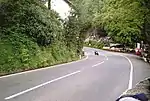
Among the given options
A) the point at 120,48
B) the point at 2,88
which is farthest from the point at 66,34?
the point at 120,48

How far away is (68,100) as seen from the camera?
9.73 metres

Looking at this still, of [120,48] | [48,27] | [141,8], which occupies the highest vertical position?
[141,8]

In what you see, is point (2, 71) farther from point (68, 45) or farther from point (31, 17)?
point (68, 45)

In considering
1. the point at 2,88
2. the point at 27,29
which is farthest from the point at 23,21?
the point at 2,88

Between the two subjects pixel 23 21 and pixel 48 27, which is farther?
pixel 48 27

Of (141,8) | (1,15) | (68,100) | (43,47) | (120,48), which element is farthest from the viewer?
(120,48)

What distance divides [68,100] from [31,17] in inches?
534

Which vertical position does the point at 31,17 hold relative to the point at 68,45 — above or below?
above

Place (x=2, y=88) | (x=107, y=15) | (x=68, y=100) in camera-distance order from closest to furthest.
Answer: (x=68, y=100)
(x=2, y=88)
(x=107, y=15)

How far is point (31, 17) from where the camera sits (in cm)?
2234

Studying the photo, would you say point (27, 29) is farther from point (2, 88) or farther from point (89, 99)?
point (89, 99)

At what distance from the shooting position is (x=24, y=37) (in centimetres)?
2106

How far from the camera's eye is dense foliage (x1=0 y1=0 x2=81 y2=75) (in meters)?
18.3

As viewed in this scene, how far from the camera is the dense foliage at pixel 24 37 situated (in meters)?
18.3
